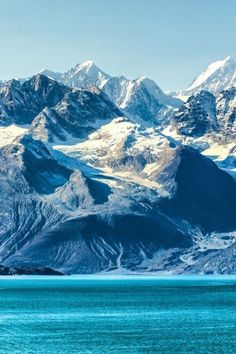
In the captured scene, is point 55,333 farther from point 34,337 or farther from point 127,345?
point 127,345

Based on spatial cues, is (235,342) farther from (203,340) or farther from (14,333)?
(14,333)

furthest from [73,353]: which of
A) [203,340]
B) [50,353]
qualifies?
[203,340]

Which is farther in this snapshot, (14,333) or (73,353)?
(14,333)

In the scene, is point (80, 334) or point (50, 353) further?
point (80, 334)

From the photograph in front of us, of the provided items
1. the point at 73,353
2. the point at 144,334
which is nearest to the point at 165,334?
the point at 144,334

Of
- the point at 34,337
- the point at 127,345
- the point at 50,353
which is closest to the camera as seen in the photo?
the point at 50,353

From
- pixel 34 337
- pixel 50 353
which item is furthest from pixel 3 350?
pixel 34 337

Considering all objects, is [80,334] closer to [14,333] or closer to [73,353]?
[14,333]

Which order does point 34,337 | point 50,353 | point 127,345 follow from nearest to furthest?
1. point 50,353
2. point 127,345
3. point 34,337
